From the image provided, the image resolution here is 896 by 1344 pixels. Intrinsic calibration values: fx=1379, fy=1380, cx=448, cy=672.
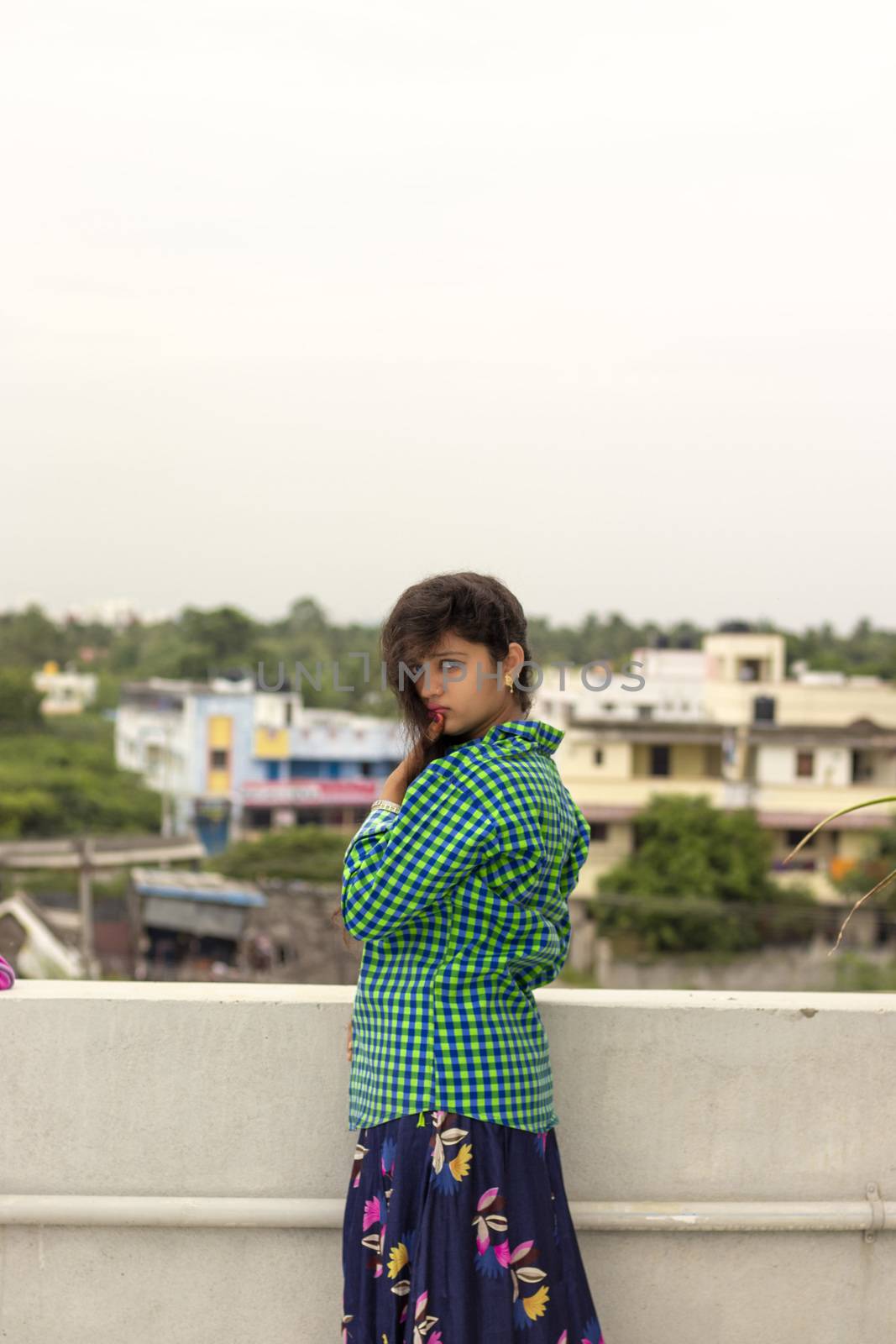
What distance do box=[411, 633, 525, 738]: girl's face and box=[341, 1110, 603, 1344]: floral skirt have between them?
349 millimetres

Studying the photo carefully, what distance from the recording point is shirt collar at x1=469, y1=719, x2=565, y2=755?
1227mm

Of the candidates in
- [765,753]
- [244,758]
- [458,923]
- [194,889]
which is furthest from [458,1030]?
[244,758]

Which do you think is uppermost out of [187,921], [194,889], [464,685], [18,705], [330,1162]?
[464,685]

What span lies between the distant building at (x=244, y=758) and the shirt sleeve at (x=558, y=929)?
37859mm

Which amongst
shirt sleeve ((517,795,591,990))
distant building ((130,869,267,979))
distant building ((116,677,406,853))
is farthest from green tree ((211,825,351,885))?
shirt sleeve ((517,795,591,990))

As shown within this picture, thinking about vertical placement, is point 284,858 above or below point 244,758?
below

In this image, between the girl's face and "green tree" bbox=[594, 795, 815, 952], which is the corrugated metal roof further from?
the girl's face

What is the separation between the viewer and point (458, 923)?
1192 millimetres

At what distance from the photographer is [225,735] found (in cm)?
4044

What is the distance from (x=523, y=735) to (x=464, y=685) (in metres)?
0.07

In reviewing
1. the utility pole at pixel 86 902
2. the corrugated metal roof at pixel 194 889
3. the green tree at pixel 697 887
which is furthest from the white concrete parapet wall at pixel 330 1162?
the corrugated metal roof at pixel 194 889

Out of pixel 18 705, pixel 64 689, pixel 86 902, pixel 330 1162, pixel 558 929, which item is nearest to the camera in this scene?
pixel 558 929

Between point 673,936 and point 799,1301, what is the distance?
29.9 m

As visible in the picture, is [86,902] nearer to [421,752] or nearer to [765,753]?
[765,753]
